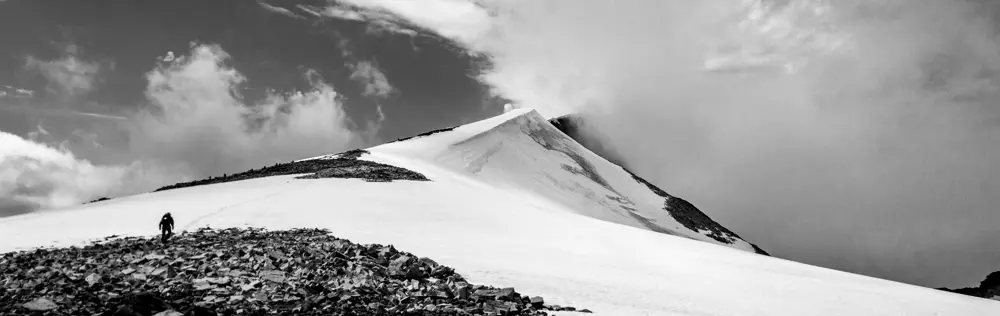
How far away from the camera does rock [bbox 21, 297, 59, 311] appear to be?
7.90 meters

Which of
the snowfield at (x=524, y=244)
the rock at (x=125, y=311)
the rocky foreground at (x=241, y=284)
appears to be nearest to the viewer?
the rock at (x=125, y=311)

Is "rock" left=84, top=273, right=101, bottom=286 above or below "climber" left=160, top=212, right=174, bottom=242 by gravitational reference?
below

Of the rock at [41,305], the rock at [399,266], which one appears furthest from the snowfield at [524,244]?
the rock at [41,305]

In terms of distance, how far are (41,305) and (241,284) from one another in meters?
2.98

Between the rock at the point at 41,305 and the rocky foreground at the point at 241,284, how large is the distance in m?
0.02

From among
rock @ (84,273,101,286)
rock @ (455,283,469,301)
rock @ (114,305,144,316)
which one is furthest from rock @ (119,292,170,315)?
rock @ (455,283,469,301)

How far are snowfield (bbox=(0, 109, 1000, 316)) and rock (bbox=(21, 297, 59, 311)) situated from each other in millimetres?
8581

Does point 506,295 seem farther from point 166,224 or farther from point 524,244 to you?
point 166,224

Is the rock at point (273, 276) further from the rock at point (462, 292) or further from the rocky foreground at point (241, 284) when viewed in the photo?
the rock at point (462, 292)

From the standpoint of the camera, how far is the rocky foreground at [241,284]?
8664 millimetres

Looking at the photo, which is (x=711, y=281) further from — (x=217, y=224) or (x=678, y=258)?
(x=217, y=224)

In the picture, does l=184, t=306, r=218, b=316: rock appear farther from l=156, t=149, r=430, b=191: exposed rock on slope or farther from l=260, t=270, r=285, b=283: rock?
l=156, t=149, r=430, b=191: exposed rock on slope

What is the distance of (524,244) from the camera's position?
20.7 metres

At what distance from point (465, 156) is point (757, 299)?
45.1 m
